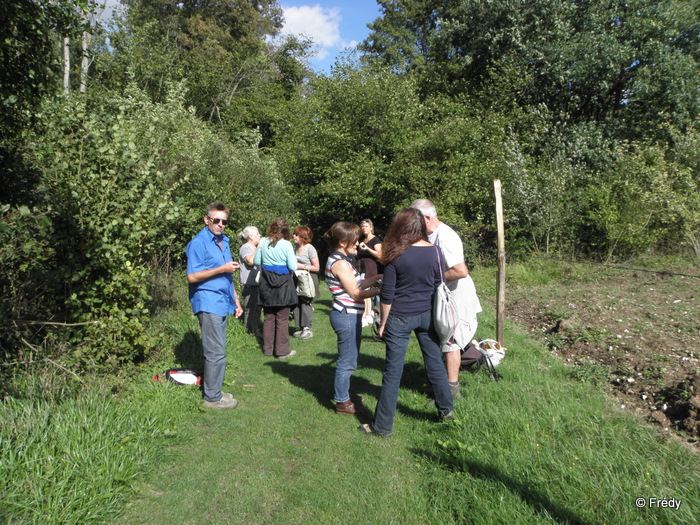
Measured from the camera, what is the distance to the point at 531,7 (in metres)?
18.9

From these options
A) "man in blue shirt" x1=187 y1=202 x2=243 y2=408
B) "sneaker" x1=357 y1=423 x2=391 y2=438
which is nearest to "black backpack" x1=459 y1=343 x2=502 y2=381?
"sneaker" x1=357 y1=423 x2=391 y2=438

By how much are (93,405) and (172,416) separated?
744mm

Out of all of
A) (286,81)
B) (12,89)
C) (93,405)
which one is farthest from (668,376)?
(286,81)

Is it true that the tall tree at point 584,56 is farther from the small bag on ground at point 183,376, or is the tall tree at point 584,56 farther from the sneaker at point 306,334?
the small bag on ground at point 183,376

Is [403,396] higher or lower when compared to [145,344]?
lower

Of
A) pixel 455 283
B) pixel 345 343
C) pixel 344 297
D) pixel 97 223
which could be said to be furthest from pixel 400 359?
pixel 97 223

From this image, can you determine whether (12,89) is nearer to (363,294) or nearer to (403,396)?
(363,294)

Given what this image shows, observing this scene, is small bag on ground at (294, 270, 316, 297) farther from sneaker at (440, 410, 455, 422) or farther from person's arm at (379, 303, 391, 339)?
sneaker at (440, 410, 455, 422)

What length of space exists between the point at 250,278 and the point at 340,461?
4.47 meters

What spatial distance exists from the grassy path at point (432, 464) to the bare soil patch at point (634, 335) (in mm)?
460

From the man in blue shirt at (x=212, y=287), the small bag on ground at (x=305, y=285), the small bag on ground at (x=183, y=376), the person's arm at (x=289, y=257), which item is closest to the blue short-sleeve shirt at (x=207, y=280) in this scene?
the man in blue shirt at (x=212, y=287)

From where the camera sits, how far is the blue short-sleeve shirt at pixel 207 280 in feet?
15.2

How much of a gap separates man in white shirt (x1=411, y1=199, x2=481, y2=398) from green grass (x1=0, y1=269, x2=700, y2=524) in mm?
480

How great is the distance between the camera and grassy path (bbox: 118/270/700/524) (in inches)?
118
